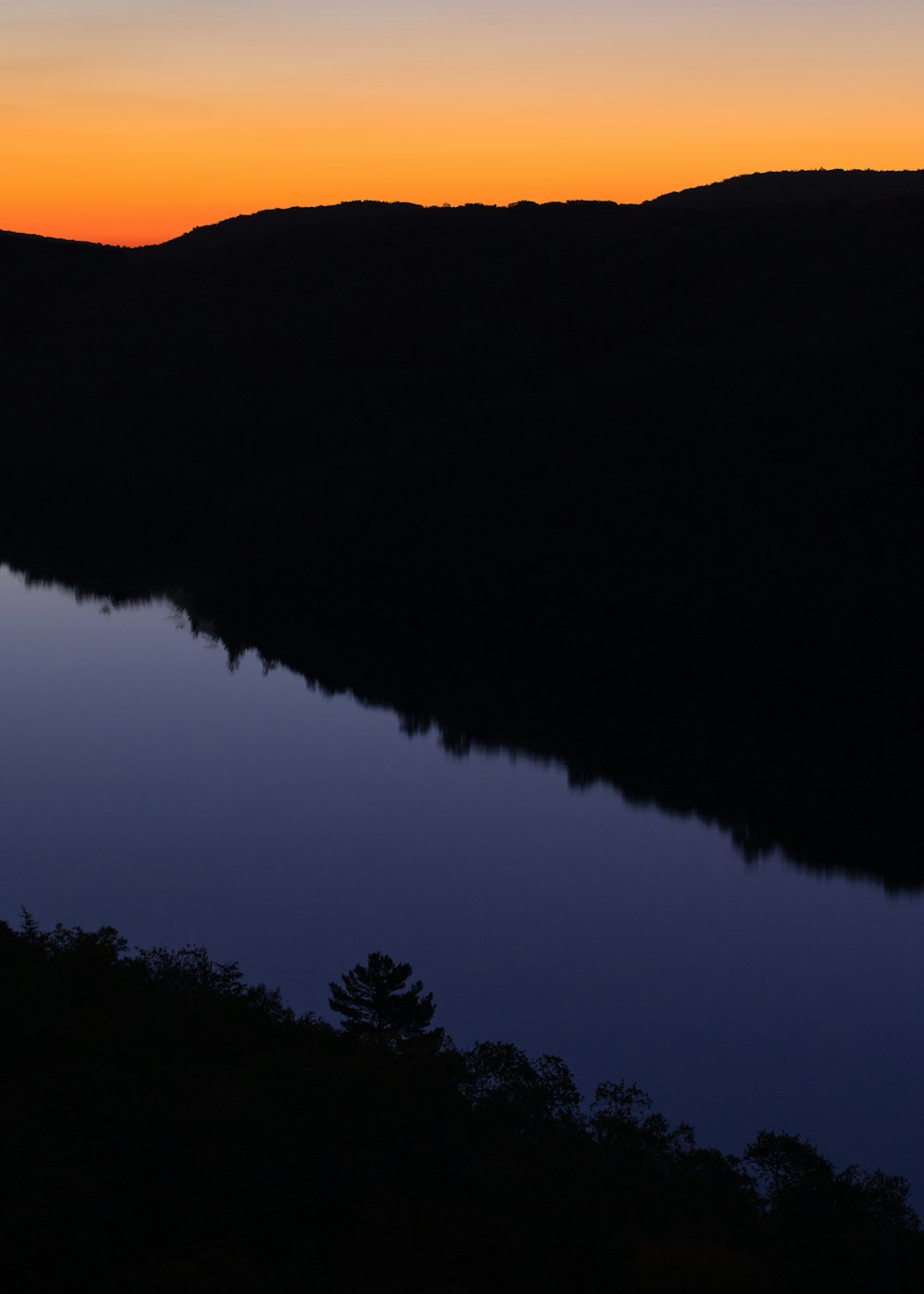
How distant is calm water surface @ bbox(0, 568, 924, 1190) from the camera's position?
97.7 ft

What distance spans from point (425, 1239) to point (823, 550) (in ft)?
→ 203

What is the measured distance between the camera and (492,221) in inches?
5143

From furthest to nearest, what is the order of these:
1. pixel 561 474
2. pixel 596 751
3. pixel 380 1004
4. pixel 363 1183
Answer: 1. pixel 561 474
2. pixel 596 751
3. pixel 380 1004
4. pixel 363 1183

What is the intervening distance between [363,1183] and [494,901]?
22094 millimetres

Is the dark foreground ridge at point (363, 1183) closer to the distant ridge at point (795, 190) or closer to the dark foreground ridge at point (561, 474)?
the dark foreground ridge at point (561, 474)

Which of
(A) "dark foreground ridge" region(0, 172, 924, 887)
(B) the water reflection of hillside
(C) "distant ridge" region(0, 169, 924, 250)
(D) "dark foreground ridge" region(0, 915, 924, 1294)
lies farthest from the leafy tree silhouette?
(C) "distant ridge" region(0, 169, 924, 250)

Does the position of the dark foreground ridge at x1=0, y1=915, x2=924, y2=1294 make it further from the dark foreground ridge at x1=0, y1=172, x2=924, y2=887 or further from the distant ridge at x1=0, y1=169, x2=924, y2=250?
the distant ridge at x1=0, y1=169, x2=924, y2=250

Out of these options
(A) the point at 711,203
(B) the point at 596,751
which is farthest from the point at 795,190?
(B) the point at 596,751

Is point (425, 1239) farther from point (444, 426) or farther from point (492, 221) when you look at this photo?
point (492, 221)

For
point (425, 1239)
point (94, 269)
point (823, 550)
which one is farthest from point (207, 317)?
point (425, 1239)

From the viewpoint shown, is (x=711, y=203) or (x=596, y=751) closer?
(x=596, y=751)

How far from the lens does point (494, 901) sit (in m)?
39.4

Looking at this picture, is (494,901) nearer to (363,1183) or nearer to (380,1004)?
(380,1004)

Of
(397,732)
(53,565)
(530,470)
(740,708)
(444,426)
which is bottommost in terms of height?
(397,732)
